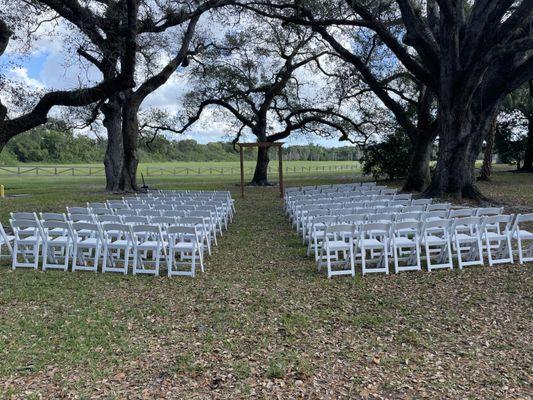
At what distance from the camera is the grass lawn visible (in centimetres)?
379

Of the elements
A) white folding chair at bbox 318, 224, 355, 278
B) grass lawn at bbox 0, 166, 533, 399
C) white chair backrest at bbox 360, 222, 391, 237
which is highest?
white chair backrest at bbox 360, 222, 391, 237

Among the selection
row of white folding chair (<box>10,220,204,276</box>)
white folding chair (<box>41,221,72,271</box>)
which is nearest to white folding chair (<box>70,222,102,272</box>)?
row of white folding chair (<box>10,220,204,276</box>)

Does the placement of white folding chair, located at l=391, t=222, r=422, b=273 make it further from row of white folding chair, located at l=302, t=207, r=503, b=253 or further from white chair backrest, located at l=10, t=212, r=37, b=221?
white chair backrest, located at l=10, t=212, r=37, b=221

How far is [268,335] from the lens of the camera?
15.9 feet

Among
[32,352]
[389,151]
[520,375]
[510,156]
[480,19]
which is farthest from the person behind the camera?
[510,156]

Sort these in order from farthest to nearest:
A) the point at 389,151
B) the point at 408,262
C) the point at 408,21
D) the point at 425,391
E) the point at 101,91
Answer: the point at 389,151 → the point at 408,21 → the point at 101,91 → the point at 408,262 → the point at 425,391

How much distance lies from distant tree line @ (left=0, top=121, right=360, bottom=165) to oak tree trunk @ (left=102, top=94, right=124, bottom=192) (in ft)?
13.6

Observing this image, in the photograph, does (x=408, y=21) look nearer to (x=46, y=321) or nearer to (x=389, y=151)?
(x=46, y=321)

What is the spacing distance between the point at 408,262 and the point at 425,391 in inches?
179

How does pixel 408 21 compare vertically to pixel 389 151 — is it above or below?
above

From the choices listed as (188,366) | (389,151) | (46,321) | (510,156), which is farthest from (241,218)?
(510,156)

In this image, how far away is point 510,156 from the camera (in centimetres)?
4484

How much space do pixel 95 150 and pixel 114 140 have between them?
248ft

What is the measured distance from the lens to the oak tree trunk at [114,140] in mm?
23984
